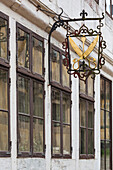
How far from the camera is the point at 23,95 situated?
991 centimetres

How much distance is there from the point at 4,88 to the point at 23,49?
1032 millimetres

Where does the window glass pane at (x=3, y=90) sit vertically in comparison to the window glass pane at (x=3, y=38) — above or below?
below

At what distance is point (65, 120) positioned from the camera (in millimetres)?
12195

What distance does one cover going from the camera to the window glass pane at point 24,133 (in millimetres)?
9625

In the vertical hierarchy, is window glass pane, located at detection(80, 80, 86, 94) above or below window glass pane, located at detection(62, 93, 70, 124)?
above

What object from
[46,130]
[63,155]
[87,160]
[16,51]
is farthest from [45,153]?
[87,160]

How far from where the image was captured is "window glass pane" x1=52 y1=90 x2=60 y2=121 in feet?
37.4

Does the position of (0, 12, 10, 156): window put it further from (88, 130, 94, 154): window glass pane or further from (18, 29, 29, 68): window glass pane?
(88, 130, 94, 154): window glass pane

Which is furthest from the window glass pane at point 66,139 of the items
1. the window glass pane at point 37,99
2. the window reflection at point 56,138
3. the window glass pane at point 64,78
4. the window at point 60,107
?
the window glass pane at point 37,99

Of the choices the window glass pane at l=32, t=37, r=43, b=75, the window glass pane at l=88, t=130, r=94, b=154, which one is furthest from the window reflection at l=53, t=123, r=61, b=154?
the window glass pane at l=88, t=130, r=94, b=154

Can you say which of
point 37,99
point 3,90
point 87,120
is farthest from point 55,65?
point 3,90

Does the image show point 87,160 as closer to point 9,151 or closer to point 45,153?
point 45,153

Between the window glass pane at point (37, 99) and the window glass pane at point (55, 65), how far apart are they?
2.57 ft

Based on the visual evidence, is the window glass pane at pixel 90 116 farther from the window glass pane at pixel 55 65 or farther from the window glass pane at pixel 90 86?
the window glass pane at pixel 55 65
